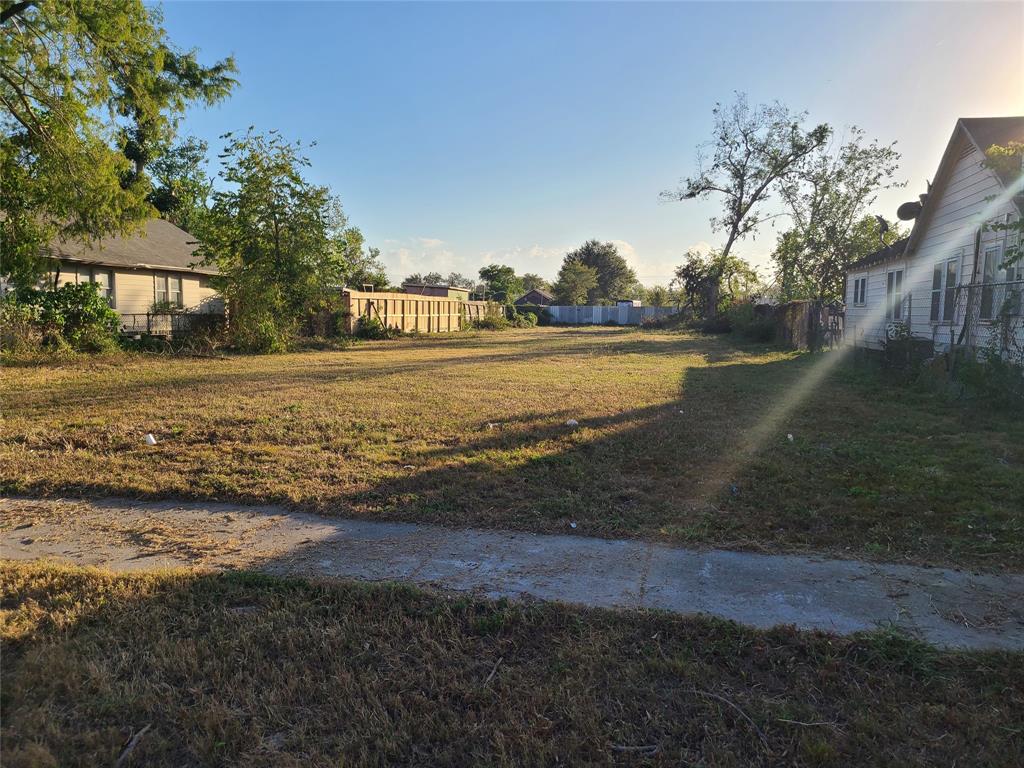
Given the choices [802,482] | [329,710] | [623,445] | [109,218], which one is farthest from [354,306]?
[329,710]

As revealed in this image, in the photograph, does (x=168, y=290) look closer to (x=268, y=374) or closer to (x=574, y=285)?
(x=268, y=374)

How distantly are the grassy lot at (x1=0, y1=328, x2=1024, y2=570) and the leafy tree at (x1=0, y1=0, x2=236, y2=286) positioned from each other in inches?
190

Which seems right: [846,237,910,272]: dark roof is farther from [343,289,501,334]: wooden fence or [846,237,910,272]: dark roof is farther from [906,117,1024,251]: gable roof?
[343,289,501,334]: wooden fence

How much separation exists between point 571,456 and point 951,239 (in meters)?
12.7

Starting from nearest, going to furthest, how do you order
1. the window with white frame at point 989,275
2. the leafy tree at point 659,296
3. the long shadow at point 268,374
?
the long shadow at point 268,374, the window with white frame at point 989,275, the leafy tree at point 659,296

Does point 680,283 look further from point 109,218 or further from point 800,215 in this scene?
point 109,218

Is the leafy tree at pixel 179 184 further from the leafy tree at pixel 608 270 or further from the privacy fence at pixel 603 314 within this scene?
the leafy tree at pixel 608 270

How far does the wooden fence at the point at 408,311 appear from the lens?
2509 centimetres

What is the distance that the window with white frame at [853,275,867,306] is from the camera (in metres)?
19.9

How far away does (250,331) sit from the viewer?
720 inches

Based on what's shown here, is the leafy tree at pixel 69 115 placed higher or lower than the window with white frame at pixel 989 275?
higher

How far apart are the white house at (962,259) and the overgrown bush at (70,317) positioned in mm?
19216

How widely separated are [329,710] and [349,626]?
1.91ft

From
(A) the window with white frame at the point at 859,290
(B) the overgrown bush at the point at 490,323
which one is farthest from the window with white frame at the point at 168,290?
(A) the window with white frame at the point at 859,290
